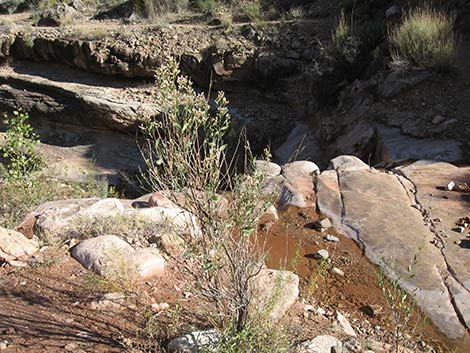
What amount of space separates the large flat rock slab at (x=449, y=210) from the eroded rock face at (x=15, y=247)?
3.00 meters

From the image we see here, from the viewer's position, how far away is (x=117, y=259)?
2951 millimetres

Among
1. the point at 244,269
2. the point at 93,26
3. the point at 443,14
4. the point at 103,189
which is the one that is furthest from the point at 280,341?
the point at 93,26

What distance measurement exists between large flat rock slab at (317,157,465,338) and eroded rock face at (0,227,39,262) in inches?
93.8

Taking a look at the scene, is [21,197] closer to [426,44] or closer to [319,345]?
[319,345]

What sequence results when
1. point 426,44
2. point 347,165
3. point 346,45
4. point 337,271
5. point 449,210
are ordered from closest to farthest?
point 337,271 < point 449,210 < point 347,165 < point 426,44 < point 346,45

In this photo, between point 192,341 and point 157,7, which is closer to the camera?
point 192,341

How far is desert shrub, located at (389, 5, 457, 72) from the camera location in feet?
23.5

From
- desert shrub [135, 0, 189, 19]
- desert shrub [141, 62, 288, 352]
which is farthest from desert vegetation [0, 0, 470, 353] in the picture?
desert shrub [135, 0, 189, 19]

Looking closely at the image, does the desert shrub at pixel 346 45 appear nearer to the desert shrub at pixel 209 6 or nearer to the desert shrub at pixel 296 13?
the desert shrub at pixel 296 13

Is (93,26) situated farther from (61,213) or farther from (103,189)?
(61,213)

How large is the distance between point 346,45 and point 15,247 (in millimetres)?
7565

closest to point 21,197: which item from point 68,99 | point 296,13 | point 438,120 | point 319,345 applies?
point 319,345

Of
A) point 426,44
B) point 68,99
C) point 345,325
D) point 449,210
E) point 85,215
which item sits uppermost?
point 426,44

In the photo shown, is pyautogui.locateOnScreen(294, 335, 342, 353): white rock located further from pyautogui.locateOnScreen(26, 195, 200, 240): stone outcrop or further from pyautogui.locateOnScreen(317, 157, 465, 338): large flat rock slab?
pyautogui.locateOnScreen(26, 195, 200, 240): stone outcrop
